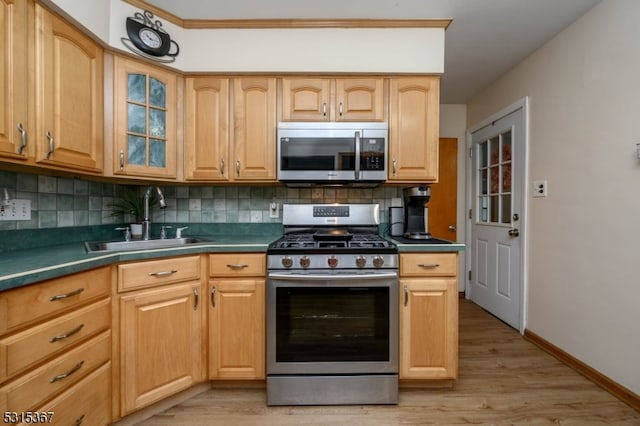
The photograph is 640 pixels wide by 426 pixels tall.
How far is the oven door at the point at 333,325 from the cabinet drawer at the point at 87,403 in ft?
2.63

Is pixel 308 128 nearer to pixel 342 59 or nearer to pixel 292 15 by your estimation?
pixel 342 59

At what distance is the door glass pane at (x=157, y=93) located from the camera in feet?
5.99

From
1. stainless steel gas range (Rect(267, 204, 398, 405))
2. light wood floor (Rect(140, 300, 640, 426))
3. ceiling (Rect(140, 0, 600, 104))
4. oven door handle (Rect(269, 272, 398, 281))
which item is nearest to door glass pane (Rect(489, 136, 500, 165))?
ceiling (Rect(140, 0, 600, 104))

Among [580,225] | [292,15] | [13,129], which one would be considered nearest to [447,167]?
[580,225]

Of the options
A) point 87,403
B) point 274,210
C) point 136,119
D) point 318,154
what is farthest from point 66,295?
point 318,154

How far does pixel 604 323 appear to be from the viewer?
180 cm

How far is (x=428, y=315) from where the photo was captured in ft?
5.66

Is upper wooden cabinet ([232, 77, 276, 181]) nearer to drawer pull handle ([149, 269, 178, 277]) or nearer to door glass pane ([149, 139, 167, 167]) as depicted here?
door glass pane ([149, 139, 167, 167])

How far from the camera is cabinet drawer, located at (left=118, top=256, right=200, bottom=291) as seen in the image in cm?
146

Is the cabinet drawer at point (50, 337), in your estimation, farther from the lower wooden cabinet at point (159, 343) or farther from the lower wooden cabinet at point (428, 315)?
the lower wooden cabinet at point (428, 315)

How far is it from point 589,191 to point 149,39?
301cm

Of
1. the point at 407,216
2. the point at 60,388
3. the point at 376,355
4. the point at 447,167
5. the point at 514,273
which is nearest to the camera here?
the point at 60,388

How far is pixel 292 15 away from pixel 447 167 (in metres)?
2.47

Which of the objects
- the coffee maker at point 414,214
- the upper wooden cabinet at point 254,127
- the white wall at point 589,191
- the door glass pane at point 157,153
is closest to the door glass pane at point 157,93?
the door glass pane at point 157,153
